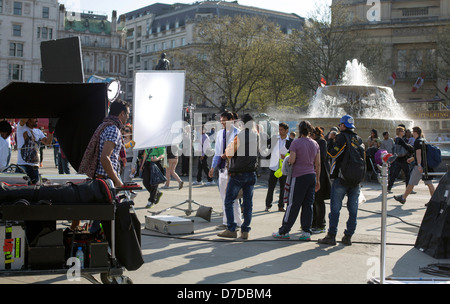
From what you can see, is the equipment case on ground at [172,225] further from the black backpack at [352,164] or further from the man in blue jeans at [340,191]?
the black backpack at [352,164]

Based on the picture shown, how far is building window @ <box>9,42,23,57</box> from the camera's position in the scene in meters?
91.9

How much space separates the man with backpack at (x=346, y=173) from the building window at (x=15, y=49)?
91.9m

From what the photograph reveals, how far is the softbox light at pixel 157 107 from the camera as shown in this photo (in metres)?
10.8

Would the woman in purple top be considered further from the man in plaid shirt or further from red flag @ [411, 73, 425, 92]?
red flag @ [411, 73, 425, 92]

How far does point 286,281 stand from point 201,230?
3.74 metres

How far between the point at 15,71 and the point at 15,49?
3.58 meters

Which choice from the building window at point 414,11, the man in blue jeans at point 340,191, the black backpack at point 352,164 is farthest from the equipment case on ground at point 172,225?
the building window at point 414,11

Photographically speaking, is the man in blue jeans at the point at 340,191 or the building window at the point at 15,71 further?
the building window at the point at 15,71

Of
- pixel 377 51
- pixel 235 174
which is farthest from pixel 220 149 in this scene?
pixel 377 51

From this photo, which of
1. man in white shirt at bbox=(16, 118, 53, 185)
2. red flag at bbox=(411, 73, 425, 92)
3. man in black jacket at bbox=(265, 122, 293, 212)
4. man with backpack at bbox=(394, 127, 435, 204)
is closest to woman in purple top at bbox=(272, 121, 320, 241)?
man in black jacket at bbox=(265, 122, 293, 212)

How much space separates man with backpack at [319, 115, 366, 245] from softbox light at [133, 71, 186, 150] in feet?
11.8

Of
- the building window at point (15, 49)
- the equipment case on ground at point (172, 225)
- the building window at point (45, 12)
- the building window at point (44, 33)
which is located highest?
the building window at point (45, 12)
